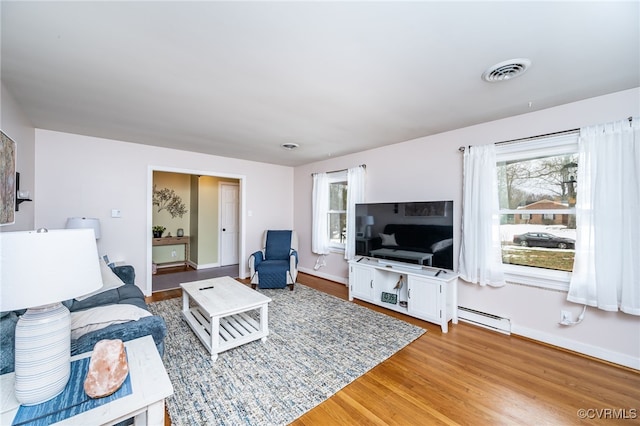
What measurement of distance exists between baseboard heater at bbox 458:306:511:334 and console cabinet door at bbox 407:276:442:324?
0.45 meters

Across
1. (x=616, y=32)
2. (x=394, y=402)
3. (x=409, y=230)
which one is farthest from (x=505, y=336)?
(x=616, y=32)

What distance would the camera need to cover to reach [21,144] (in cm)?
262

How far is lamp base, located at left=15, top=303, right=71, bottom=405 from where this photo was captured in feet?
3.18

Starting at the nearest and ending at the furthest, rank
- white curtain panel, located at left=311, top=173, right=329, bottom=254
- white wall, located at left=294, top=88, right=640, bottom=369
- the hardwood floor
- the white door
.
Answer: the hardwood floor → white wall, located at left=294, top=88, right=640, bottom=369 → white curtain panel, located at left=311, top=173, right=329, bottom=254 → the white door

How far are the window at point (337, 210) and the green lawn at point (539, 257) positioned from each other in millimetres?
2481

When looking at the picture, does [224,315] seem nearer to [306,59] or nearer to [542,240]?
[306,59]

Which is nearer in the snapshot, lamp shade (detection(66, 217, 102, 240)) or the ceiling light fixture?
lamp shade (detection(66, 217, 102, 240))

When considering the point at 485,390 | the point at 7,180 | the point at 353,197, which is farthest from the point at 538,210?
the point at 7,180

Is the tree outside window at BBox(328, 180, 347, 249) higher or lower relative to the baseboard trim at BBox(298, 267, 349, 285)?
higher

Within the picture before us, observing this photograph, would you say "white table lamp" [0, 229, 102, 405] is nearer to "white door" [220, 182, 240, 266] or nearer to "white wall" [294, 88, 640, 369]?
"white wall" [294, 88, 640, 369]

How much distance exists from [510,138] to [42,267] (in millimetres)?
3745

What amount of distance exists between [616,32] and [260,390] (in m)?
3.25

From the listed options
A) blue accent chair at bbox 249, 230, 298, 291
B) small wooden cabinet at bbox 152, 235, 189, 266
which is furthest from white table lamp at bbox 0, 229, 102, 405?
small wooden cabinet at bbox 152, 235, 189, 266

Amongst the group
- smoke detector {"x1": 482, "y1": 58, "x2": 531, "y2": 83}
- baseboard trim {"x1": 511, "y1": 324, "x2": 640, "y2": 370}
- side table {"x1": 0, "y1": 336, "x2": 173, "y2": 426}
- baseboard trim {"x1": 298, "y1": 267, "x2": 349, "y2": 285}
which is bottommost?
baseboard trim {"x1": 511, "y1": 324, "x2": 640, "y2": 370}
